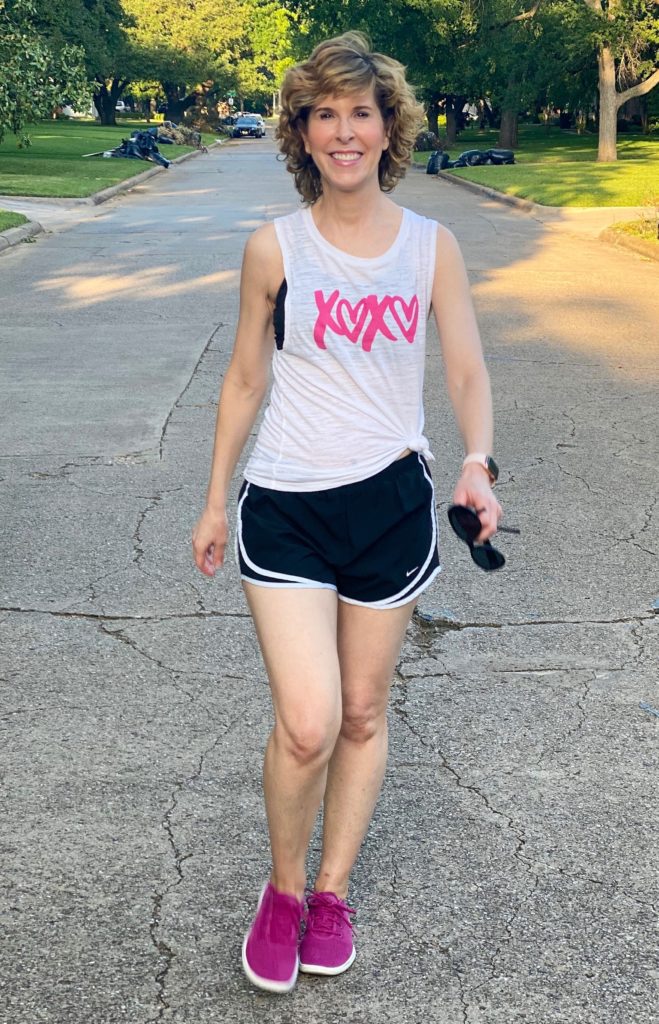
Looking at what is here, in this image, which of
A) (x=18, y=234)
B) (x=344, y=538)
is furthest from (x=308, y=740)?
(x=18, y=234)

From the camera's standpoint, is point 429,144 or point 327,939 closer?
point 327,939

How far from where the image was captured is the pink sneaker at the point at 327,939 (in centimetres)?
314

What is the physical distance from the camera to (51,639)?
17.7 ft

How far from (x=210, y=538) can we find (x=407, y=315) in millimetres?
710

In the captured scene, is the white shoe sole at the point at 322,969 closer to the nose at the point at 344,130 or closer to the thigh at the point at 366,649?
the thigh at the point at 366,649

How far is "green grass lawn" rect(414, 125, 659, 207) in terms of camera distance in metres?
30.1

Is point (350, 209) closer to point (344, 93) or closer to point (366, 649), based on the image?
point (344, 93)

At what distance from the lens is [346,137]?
3.07 m

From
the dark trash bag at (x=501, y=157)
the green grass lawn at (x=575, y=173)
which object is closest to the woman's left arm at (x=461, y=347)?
the green grass lawn at (x=575, y=173)

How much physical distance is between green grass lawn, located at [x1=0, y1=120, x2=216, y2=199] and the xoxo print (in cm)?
2778

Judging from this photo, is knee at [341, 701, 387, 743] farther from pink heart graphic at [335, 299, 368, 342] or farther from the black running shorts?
pink heart graphic at [335, 299, 368, 342]

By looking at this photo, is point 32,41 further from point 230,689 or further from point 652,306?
point 230,689

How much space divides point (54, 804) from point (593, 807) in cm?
159

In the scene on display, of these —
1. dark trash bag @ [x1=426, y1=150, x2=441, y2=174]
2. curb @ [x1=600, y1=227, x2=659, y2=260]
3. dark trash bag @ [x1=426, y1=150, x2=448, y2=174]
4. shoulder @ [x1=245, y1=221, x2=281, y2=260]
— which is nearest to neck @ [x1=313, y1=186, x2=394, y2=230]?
shoulder @ [x1=245, y1=221, x2=281, y2=260]
